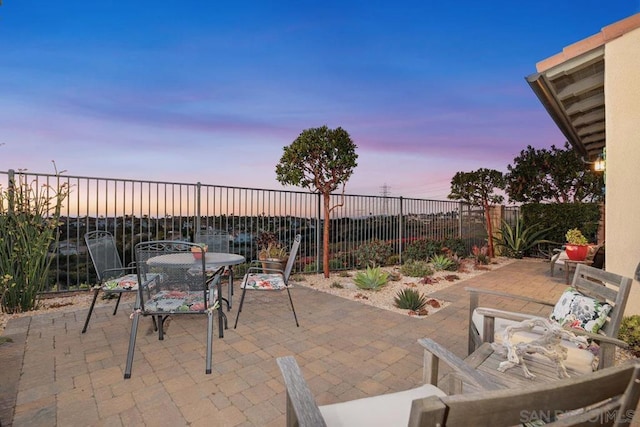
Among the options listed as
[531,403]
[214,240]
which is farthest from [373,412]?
[214,240]

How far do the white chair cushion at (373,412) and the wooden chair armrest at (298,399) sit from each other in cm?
16

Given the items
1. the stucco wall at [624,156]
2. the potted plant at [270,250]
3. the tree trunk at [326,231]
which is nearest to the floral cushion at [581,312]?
the stucco wall at [624,156]

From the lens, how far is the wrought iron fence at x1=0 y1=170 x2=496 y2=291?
4.22 m

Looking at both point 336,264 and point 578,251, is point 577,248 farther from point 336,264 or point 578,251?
point 336,264

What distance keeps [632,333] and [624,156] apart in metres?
1.69

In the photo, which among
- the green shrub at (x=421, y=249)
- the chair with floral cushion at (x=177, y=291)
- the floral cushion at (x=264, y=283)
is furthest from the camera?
the green shrub at (x=421, y=249)

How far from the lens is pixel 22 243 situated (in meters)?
3.49

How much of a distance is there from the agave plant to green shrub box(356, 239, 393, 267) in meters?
4.44

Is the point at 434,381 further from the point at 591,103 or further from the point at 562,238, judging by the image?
the point at 562,238

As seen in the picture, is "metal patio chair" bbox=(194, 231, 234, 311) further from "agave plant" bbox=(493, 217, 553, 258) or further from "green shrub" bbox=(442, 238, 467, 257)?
"agave plant" bbox=(493, 217, 553, 258)

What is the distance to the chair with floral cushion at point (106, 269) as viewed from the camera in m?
2.87

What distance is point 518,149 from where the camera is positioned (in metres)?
14.1

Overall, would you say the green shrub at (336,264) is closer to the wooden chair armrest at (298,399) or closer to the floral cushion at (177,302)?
the floral cushion at (177,302)

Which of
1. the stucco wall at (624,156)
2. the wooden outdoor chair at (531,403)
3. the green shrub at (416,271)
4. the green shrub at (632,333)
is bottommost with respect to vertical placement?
the green shrub at (416,271)
